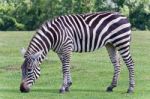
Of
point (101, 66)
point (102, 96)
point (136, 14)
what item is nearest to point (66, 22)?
point (102, 96)

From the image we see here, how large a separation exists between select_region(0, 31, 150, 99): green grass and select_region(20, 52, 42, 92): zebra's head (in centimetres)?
26

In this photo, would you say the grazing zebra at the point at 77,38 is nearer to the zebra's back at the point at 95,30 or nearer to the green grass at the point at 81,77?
the zebra's back at the point at 95,30

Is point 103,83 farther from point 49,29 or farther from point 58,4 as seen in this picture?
point 58,4

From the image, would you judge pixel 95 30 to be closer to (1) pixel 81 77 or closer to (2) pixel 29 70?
(2) pixel 29 70

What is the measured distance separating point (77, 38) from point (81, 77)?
394cm

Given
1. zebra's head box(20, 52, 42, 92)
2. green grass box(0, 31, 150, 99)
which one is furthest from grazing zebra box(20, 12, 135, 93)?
green grass box(0, 31, 150, 99)

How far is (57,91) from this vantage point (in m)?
14.7

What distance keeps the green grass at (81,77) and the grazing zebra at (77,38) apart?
1.63 ft

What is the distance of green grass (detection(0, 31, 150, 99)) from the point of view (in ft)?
45.8

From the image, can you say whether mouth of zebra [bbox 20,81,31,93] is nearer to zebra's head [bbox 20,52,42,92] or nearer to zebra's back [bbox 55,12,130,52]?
zebra's head [bbox 20,52,42,92]

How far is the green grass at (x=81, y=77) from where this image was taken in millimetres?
13953

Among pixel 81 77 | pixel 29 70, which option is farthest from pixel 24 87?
pixel 81 77

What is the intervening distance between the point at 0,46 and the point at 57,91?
1674 centimetres

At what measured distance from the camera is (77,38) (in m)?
14.5
